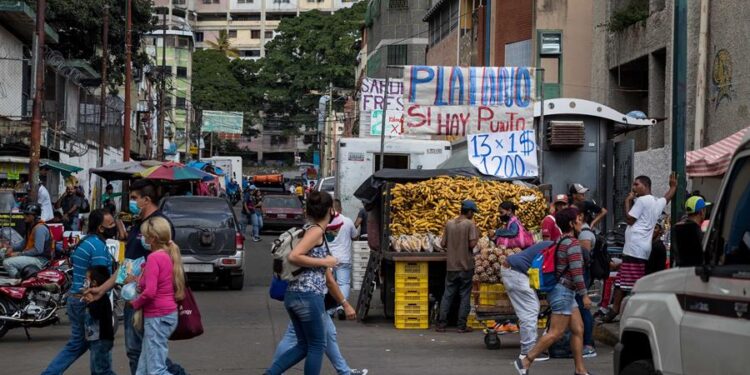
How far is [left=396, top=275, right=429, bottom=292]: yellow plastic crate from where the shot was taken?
15.4 metres

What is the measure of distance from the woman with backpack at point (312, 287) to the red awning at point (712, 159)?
29.2 ft

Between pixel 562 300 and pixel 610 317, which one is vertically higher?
pixel 562 300

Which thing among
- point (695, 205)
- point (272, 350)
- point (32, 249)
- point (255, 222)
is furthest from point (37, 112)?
point (695, 205)

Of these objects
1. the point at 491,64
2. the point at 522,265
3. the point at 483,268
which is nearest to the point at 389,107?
the point at 491,64

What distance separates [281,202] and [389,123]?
11241mm

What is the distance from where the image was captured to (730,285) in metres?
5.79

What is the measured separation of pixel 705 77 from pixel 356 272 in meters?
8.43

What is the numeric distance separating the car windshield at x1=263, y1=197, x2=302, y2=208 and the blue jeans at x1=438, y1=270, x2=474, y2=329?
27392 mm

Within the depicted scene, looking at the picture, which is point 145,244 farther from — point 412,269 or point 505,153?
point 505,153

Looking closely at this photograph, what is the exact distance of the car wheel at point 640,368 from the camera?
705 centimetres

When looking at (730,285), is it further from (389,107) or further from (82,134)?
(82,134)

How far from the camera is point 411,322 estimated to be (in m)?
15.4

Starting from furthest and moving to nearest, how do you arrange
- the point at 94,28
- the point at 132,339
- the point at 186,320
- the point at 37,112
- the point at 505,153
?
the point at 94,28 → the point at 37,112 → the point at 505,153 → the point at 132,339 → the point at 186,320

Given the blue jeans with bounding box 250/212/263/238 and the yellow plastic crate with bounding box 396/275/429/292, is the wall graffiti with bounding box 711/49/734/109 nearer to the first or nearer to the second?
the yellow plastic crate with bounding box 396/275/429/292
